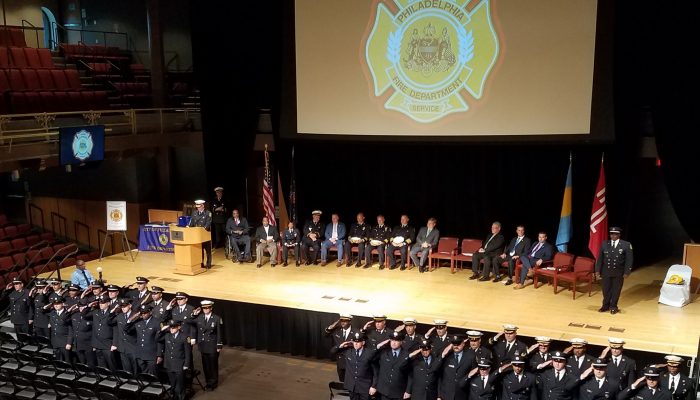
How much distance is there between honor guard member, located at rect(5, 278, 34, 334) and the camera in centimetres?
1173

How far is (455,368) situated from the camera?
Result: 28.8 ft

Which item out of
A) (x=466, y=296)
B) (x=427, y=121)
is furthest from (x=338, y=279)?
(x=427, y=121)

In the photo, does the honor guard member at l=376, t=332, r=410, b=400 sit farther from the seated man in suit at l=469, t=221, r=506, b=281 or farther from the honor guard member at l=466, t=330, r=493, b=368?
Result: the seated man in suit at l=469, t=221, r=506, b=281

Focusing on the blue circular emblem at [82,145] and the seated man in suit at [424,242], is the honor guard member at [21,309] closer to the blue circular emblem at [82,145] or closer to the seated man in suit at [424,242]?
the blue circular emblem at [82,145]

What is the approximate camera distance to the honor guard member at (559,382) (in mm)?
8156

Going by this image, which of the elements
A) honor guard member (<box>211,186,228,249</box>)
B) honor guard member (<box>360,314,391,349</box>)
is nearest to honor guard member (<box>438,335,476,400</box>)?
honor guard member (<box>360,314,391,349</box>)

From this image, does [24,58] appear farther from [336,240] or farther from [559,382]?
[559,382]

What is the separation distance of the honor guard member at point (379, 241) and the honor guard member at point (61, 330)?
19.0 ft

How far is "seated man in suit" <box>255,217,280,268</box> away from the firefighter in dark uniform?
7.53 ft

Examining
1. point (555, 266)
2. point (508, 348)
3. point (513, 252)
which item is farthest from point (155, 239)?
point (508, 348)

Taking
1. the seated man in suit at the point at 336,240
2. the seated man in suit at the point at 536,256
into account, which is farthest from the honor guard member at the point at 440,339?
the seated man in suit at the point at 336,240

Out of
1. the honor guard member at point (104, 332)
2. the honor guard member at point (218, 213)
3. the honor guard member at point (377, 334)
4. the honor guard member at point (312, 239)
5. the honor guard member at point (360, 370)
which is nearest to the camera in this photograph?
the honor guard member at point (360, 370)

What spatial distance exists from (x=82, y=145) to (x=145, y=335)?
6266mm

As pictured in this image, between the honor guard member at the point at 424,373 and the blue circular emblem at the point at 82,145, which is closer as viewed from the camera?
the honor guard member at the point at 424,373
